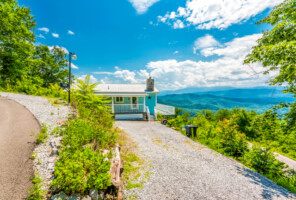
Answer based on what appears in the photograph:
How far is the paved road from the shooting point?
91.5 inches

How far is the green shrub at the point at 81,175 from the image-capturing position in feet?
7.36

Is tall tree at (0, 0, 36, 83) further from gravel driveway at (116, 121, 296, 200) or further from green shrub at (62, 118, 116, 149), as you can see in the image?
gravel driveway at (116, 121, 296, 200)

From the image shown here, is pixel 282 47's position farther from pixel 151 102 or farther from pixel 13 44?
pixel 13 44

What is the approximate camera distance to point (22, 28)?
1315 centimetres

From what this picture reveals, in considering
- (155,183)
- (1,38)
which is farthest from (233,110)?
(1,38)

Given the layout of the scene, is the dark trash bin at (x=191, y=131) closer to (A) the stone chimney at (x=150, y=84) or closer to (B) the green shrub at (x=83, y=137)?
(B) the green shrub at (x=83, y=137)

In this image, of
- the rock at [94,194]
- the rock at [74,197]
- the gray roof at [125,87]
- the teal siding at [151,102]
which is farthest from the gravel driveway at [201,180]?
the gray roof at [125,87]

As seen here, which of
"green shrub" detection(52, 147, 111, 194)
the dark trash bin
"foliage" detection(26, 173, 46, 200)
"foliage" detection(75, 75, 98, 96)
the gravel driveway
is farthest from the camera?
"foliage" detection(75, 75, 98, 96)

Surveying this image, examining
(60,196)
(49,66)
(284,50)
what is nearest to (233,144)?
(284,50)

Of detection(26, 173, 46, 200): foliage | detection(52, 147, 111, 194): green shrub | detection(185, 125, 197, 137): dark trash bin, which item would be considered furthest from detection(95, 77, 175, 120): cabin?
detection(26, 173, 46, 200): foliage

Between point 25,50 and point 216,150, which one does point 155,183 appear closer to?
point 216,150

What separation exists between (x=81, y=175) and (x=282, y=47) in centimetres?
584

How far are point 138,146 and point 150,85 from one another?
42.5 ft

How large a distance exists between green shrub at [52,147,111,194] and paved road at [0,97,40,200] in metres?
0.66
